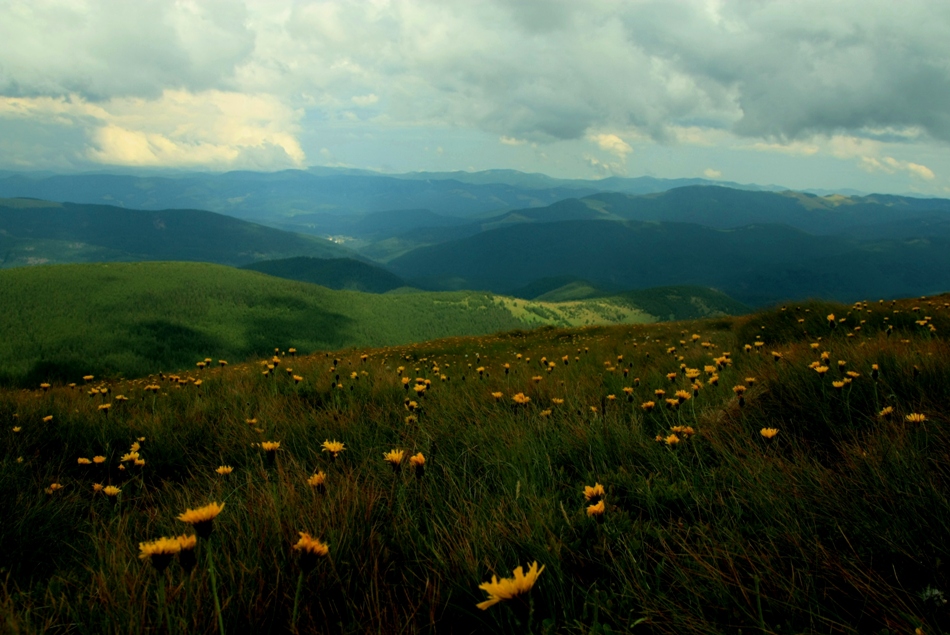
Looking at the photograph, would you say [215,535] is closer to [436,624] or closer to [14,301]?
[436,624]

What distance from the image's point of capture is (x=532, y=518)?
2.12m

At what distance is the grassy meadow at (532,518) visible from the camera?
62.7 inches

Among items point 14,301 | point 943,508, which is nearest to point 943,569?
point 943,508

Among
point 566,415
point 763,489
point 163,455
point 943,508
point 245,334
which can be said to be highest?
point 943,508

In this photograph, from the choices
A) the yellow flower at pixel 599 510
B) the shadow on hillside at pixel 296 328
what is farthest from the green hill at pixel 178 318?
the yellow flower at pixel 599 510

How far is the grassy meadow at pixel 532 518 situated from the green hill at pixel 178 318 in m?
133

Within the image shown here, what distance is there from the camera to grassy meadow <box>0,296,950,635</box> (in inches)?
62.7

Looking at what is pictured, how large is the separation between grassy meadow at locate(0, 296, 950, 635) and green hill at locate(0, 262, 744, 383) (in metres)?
133

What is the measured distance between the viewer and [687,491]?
2.38 metres

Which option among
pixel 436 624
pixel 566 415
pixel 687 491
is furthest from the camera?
pixel 566 415

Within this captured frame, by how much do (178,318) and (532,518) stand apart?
182607 millimetres

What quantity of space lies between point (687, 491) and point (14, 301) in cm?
20794

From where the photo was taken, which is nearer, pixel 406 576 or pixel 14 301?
pixel 406 576

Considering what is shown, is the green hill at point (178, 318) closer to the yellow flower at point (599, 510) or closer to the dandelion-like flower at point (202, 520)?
the dandelion-like flower at point (202, 520)
